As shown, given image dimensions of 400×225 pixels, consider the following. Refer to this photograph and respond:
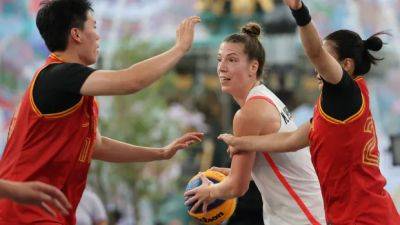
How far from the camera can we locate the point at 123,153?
6.24 metres

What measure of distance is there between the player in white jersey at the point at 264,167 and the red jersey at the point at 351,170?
48 cm

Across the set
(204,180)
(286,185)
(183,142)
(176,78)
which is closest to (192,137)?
(183,142)

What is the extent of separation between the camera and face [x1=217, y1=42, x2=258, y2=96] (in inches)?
230

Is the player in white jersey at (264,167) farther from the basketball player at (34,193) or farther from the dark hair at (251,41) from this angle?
the basketball player at (34,193)

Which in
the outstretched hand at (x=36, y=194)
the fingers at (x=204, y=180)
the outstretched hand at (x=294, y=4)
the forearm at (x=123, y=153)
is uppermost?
the outstretched hand at (x=294, y=4)

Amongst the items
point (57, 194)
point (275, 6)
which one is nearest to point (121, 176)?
point (275, 6)

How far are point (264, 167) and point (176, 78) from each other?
2073 cm

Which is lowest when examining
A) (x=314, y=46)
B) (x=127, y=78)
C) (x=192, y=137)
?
(x=192, y=137)

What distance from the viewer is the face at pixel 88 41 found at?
5.50 meters

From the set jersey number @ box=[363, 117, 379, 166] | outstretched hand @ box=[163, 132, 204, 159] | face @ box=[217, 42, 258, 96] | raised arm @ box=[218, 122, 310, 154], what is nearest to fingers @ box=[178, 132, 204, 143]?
outstretched hand @ box=[163, 132, 204, 159]

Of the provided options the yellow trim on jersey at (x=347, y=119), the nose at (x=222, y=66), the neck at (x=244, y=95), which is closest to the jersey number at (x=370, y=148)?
the yellow trim on jersey at (x=347, y=119)

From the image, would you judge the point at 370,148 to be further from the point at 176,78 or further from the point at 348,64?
the point at 176,78

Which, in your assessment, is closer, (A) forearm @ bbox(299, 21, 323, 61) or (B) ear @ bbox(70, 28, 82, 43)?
(A) forearm @ bbox(299, 21, 323, 61)

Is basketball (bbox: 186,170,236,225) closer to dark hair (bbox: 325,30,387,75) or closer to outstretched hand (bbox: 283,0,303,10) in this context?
dark hair (bbox: 325,30,387,75)
